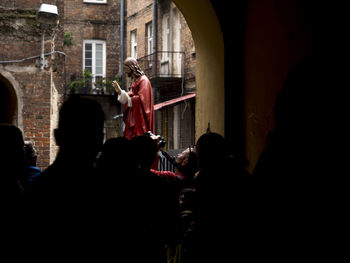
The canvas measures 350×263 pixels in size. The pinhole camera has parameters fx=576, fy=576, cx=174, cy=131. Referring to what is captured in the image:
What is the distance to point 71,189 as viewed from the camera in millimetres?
2482

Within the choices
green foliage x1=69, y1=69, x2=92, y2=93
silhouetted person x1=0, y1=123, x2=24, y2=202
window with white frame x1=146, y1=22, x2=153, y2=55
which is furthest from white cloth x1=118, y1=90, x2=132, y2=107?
green foliage x1=69, y1=69, x2=92, y2=93

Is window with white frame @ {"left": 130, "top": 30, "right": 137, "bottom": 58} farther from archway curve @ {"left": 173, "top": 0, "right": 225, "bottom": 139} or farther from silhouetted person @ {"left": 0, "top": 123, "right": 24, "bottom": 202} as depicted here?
silhouetted person @ {"left": 0, "top": 123, "right": 24, "bottom": 202}

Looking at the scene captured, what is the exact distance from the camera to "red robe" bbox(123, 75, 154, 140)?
7559mm

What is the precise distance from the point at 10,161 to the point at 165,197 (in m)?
0.93

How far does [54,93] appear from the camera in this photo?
42.2 ft

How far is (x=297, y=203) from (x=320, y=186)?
6.0 inches

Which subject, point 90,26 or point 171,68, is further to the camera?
point 90,26

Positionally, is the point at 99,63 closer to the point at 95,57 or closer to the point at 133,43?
the point at 95,57

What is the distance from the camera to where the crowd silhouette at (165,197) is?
8.15ft

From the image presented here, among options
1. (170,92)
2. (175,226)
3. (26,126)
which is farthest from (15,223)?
(170,92)

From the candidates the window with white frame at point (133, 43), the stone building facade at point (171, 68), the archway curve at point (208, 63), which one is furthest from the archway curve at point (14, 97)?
the window with white frame at point (133, 43)

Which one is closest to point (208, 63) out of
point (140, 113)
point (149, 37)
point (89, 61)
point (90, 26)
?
point (140, 113)

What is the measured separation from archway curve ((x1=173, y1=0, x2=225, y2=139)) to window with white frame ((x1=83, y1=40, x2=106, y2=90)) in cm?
2225

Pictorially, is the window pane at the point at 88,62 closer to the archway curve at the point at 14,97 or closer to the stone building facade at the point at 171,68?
the stone building facade at the point at 171,68
